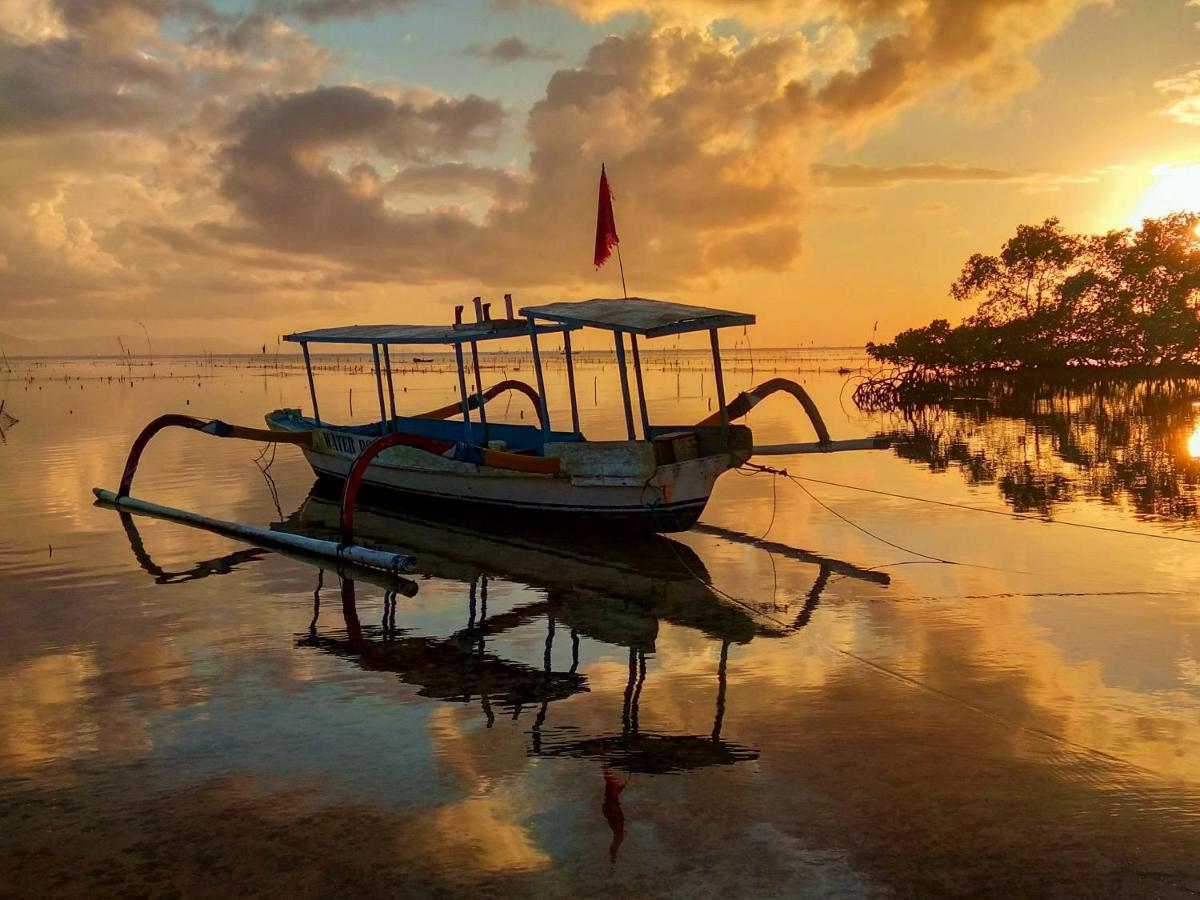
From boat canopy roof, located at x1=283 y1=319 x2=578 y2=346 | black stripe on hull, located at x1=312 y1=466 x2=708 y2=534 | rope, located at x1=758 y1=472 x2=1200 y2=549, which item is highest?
boat canopy roof, located at x1=283 y1=319 x2=578 y2=346

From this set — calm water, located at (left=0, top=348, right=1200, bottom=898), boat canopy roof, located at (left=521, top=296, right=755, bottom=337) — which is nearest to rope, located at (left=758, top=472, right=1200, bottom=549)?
calm water, located at (left=0, top=348, right=1200, bottom=898)

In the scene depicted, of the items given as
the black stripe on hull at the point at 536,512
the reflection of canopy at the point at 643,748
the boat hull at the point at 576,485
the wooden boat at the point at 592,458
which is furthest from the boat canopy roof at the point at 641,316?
the reflection of canopy at the point at 643,748

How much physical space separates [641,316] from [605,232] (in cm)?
324

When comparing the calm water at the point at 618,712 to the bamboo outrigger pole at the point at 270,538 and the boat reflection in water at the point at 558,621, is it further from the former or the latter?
the bamboo outrigger pole at the point at 270,538

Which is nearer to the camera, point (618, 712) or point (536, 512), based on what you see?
point (618, 712)

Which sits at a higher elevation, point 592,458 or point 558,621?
point 592,458

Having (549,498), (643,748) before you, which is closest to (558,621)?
(643,748)

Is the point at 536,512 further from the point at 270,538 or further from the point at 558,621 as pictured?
the point at 558,621

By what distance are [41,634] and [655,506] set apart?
29.0ft

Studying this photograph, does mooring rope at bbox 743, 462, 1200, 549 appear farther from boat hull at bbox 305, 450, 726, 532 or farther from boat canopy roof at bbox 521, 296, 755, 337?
boat canopy roof at bbox 521, 296, 755, 337

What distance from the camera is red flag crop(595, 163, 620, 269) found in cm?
1697

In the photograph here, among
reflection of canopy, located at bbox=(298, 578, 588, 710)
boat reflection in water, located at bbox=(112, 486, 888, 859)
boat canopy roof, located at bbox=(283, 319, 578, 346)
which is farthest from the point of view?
boat canopy roof, located at bbox=(283, 319, 578, 346)

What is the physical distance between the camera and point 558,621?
429 inches

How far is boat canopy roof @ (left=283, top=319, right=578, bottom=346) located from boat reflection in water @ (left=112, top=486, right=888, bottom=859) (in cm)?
383
